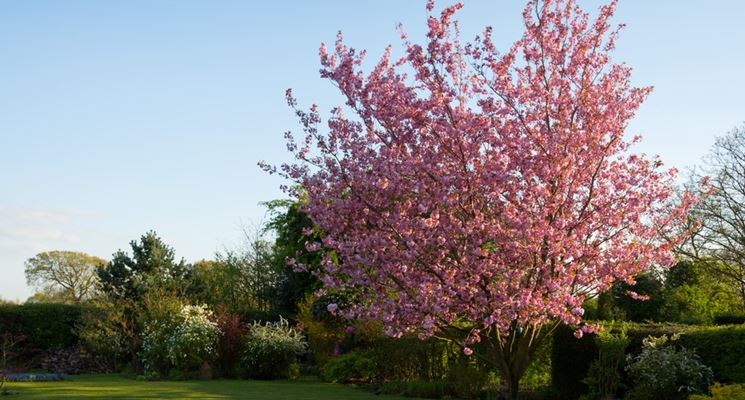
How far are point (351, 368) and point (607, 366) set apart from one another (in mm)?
7039

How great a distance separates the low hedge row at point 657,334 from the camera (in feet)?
42.2

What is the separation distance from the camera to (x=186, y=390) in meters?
16.6

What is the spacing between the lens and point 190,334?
2020 centimetres

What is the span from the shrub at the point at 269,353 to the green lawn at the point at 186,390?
1.14m

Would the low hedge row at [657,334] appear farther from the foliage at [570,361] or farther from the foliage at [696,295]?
the foliage at [696,295]

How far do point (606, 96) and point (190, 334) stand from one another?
13791mm

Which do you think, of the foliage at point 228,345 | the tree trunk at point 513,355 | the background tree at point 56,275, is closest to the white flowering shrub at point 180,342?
the foliage at point 228,345

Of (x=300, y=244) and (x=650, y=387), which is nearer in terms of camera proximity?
(x=650, y=387)

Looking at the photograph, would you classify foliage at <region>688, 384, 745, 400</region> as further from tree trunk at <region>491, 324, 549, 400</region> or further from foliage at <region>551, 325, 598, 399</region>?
foliage at <region>551, 325, 598, 399</region>

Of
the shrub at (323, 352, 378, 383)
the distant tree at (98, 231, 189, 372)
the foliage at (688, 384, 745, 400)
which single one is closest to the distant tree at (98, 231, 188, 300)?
the distant tree at (98, 231, 189, 372)

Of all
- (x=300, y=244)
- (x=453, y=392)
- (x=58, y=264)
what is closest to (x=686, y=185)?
(x=300, y=244)

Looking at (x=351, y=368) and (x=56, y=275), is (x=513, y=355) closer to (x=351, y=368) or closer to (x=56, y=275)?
(x=351, y=368)

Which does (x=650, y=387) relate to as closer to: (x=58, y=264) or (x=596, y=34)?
(x=596, y=34)

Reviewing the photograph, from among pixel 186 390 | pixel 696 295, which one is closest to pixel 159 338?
pixel 186 390
